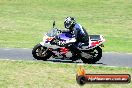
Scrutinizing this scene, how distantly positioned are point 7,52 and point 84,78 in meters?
12.5

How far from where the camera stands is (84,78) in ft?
31.2

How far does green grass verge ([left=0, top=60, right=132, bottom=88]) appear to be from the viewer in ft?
47.8

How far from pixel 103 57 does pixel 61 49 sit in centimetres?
249

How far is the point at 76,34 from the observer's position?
760 inches

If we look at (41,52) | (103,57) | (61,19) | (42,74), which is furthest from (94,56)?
(61,19)

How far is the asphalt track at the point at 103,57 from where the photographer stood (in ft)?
63.9

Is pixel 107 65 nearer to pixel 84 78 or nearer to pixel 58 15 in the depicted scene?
pixel 84 78

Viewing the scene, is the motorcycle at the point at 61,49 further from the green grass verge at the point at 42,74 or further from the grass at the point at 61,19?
the grass at the point at 61,19

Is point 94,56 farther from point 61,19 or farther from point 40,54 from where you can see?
point 61,19

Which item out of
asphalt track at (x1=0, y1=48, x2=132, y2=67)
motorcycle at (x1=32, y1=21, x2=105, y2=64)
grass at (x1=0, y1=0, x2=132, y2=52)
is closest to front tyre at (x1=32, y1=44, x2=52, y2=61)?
motorcycle at (x1=32, y1=21, x2=105, y2=64)

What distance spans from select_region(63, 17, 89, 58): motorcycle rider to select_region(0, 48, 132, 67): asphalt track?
666mm

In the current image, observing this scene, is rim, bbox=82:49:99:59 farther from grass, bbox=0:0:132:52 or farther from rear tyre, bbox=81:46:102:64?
grass, bbox=0:0:132:52

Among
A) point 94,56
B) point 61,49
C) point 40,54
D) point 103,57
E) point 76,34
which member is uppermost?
point 76,34

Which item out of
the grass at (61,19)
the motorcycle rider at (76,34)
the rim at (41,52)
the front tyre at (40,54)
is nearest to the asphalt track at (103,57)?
the front tyre at (40,54)
